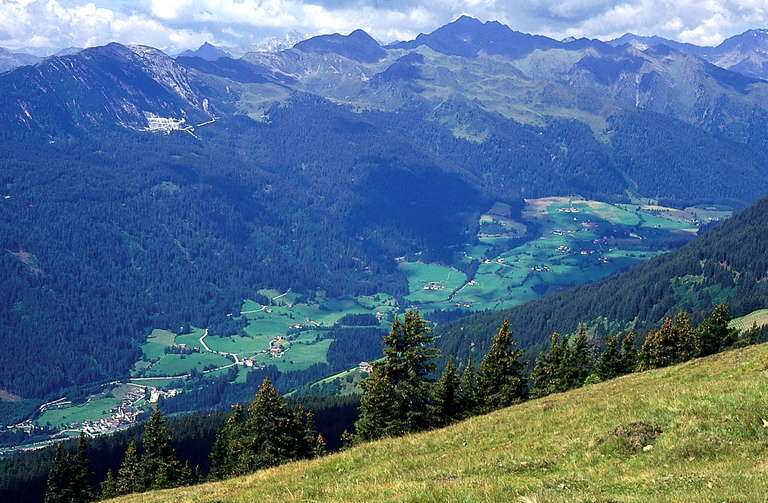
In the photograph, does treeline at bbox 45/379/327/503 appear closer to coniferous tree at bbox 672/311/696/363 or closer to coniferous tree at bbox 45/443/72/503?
coniferous tree at bbox 45/443/72/503

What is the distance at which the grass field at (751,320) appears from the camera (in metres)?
157

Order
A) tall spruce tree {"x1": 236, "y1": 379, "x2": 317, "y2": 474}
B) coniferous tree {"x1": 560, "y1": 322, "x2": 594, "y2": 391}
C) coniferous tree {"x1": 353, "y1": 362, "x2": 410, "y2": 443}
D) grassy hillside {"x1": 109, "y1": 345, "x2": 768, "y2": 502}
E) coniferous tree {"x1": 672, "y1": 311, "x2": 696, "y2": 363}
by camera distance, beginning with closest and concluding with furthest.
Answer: grassy hillside {"x1": 109, "y1": 345, "x2": 768, "y2": 502}
coniferous tree {"x1": 353, "y1": 362, "x2": 410, "y2": 443}
tall spruce tree {"x1": 236, "y1": 379, "x2": 317, "y2": 474}
coniferous tree {"x1": 560, "y1": 322, "x2": 594, "y2": 391}
coniferous tree {"x1": 672, "y1": 311, "x2": 696, "y2": 363}

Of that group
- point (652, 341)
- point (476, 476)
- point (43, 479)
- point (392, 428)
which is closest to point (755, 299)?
point (652, 341)

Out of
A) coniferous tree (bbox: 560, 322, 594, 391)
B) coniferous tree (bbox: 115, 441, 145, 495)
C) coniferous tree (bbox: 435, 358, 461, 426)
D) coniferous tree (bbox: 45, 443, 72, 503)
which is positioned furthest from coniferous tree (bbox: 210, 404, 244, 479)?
coniferous tree (bbox: 560, 322, 594, 391)

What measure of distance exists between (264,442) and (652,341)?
2230 inches

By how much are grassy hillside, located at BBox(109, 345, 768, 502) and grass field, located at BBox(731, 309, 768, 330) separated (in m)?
131

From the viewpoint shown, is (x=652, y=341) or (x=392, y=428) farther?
(x=652, y=341)

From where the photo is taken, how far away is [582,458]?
26.0 meters

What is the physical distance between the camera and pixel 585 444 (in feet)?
91.1

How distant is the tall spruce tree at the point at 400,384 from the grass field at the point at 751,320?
122593mm

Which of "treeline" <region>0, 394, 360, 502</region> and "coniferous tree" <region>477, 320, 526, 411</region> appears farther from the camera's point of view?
"treeline" <region>0, 394, 360, 502</region>

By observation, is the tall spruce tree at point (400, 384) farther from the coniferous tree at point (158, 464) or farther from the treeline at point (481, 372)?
the coniferous tree at point (158, 464)

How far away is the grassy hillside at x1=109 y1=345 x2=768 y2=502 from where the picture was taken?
19.7 m

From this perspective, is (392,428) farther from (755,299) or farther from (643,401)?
(755,299)
